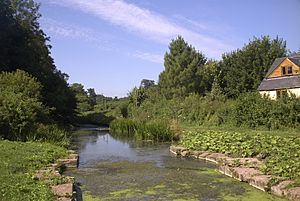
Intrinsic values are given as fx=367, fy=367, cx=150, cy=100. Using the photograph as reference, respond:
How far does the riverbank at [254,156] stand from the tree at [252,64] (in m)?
26.5

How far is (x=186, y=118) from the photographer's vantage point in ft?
82.5

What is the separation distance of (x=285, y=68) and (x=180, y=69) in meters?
14.6

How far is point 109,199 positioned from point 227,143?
18.7 ft

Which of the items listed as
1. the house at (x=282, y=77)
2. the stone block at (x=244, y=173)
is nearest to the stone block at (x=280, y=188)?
the stone block at (x=244, y=173)

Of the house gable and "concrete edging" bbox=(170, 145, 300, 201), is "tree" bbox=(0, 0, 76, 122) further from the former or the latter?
the house gable

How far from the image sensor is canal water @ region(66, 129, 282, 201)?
6840 millimetres

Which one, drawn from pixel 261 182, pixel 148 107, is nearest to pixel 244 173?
pixel 261 182

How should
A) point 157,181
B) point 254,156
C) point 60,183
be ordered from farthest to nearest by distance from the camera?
point 254,156, point 157,181, point 60,183

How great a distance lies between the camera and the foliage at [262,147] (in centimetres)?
745

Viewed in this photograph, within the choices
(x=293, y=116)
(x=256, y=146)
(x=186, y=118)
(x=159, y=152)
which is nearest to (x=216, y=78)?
(x=186, y=118)

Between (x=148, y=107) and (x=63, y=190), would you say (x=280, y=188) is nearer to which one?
(x=63, y=190)

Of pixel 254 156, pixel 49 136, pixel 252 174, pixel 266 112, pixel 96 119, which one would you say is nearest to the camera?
pixel 252 174

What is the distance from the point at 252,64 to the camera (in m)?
39.3

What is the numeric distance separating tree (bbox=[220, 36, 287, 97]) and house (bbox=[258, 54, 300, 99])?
189 inches
